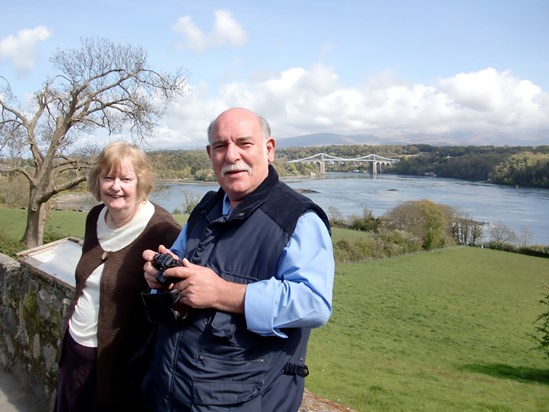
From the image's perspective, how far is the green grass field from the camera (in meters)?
11.3

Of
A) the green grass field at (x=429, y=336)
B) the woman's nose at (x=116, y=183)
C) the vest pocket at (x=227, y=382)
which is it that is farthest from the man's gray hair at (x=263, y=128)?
the green grass field at (x=429, y=336)

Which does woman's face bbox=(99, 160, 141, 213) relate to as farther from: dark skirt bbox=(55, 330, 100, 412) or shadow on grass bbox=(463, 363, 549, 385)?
shadow on grass bbox=(463, 363, 549, 385)

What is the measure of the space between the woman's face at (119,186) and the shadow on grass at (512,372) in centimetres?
1679

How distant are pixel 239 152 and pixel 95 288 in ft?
2.99

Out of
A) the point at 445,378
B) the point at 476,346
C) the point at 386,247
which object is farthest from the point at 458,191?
the point at 445,378

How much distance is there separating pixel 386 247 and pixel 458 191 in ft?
190

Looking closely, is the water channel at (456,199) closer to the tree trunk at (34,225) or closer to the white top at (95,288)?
the tree trunk at (34,225)

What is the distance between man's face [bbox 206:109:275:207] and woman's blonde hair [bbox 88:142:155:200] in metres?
0.53

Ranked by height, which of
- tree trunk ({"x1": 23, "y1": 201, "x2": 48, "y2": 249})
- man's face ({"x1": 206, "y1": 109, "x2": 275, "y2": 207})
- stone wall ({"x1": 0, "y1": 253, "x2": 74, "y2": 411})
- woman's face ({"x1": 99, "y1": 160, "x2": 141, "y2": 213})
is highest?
man's face ({"x1": 206, "y1": 109, "x2": 275, "y2": 207})

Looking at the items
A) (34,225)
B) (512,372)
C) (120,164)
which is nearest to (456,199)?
(512,372)

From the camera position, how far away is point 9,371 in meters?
3.12

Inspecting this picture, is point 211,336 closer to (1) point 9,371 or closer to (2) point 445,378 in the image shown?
(1) point 9,371

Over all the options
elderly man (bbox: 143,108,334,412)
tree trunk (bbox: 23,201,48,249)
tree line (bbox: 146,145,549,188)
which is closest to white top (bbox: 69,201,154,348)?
elderly man (bbox: 143,108,334,412)

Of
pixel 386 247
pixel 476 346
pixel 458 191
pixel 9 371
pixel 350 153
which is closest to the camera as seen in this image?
pixel 9 371
